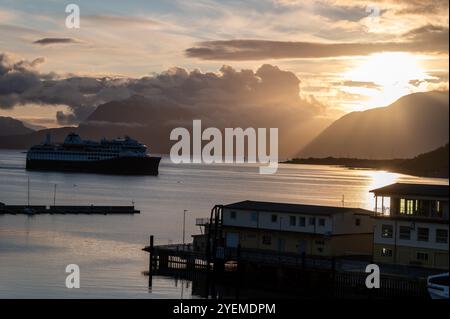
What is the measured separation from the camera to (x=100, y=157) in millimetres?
189250

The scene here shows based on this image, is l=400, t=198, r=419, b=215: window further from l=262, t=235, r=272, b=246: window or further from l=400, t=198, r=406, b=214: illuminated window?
l=262, t=235, r=272, b=246: window

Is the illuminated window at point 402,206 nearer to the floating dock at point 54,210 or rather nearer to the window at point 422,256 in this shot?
the window at point 422,256

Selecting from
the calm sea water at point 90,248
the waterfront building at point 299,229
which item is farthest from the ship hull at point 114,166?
the waterfront building at point 299,229

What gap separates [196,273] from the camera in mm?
40344

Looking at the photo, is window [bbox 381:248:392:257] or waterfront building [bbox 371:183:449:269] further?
window [bbox 381:248:392:257]

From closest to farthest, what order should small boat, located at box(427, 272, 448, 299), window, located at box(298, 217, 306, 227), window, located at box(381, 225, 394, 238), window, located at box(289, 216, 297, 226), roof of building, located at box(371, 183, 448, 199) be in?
small boat, located at box(427, 272, 448, 299) → roof of building, located at box(371, 183, 448, 199) → window, located at box(381, 225, 394, 238) → window, located at box(298, 217, 306, 227) → window, located at box(289, 216, 297, 226)

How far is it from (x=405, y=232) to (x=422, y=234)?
0.81 meters

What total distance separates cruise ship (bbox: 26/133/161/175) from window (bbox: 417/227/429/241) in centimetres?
15243

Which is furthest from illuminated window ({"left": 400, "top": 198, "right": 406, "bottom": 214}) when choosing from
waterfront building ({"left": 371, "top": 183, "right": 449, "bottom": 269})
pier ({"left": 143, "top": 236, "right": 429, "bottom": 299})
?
pier ({"left": 143, "top": 236, "right": 429, "bottom": 299})

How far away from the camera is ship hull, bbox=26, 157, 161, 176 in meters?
188

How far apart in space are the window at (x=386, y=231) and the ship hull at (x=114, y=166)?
15291cm
